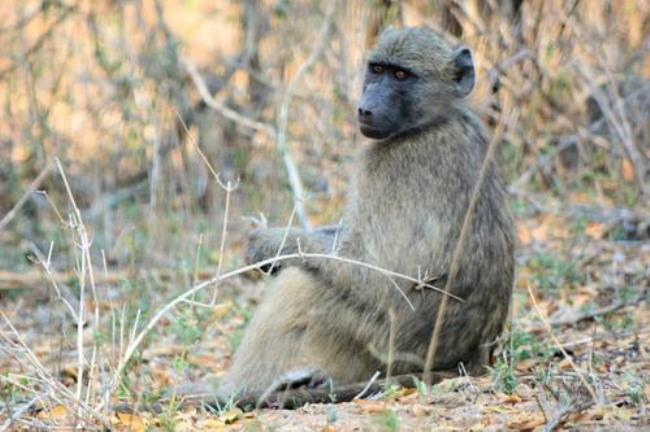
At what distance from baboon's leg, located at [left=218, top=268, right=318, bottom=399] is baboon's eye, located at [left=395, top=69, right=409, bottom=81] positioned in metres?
1.07

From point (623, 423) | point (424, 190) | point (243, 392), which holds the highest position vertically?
point (424, 190)

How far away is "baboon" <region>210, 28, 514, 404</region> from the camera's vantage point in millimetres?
5277

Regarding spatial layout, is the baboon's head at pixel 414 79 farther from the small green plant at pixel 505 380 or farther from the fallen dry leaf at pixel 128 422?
the fallen dry leaf at pixel 128 422

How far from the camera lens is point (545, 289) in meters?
7.28

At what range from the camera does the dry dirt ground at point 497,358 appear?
4.27m

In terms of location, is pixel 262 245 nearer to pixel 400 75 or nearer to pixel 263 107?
pixel 400 75

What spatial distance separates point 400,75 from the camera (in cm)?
569

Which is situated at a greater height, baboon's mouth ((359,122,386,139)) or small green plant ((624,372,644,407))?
baboon's mouth ((359,122,386,139))

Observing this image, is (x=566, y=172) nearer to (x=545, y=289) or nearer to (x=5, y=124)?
(x=545, y=289)

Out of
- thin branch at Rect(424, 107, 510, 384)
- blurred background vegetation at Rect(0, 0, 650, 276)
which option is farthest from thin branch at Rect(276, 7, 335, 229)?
thin branch at Rect(424, 107, 510, 384)

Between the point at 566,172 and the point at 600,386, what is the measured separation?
543cm

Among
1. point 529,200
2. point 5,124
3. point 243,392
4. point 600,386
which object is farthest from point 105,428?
point 5,124

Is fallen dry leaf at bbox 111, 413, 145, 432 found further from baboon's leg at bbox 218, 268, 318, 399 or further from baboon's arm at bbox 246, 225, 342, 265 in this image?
baboon's arm at bbox 246, 225, 342, 265

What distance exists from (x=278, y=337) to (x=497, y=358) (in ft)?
3.41
